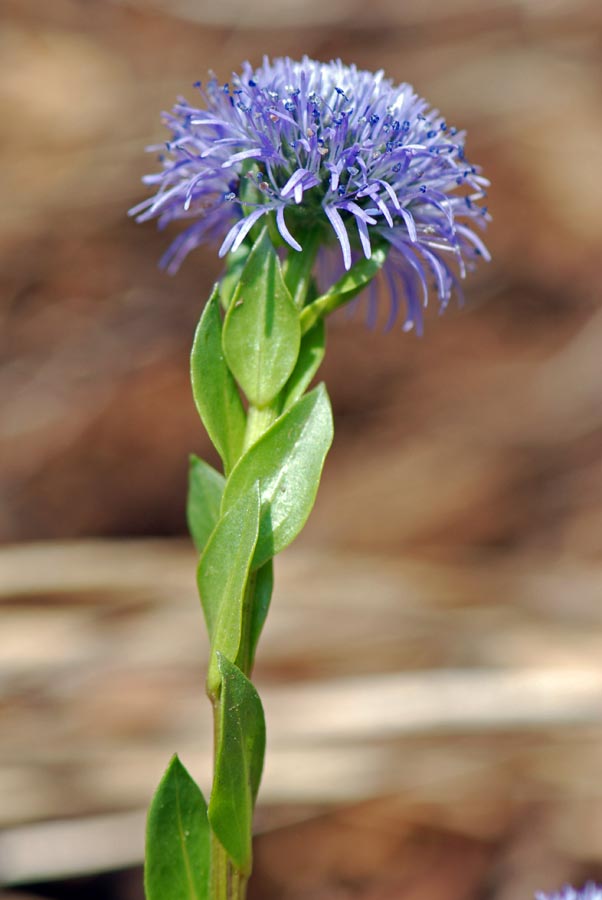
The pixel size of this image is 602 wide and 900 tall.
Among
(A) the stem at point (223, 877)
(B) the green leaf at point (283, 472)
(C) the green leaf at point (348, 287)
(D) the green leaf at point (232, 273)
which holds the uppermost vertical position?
(D) the green leaf at point (232, 273)

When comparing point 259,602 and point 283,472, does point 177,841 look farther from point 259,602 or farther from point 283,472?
point 283,472

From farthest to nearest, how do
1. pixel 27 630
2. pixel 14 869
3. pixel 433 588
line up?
1. pixel 433 588
2. pixel 27 630
3. pixel 14 869

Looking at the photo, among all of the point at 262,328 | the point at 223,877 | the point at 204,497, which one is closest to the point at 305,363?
the point at 262,328

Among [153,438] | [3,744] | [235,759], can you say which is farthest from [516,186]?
[235,759]

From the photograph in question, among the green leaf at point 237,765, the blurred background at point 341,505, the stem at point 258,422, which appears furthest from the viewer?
the blurred background at point 341,505

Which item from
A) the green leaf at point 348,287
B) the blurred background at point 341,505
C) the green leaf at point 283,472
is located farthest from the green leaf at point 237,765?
the blurred background at point 341,505

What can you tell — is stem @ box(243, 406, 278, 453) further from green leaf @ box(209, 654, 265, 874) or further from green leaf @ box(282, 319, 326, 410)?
green leaf @ box(209, 654, 265, 874)

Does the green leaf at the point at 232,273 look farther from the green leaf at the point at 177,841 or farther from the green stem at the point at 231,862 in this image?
the green leaf at the point at 177,841

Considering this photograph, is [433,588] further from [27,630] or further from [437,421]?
[27,630]
